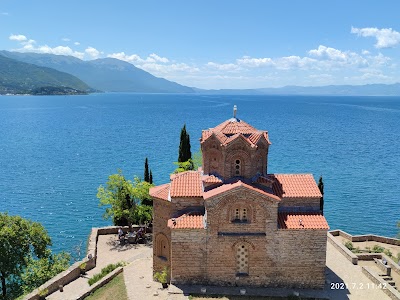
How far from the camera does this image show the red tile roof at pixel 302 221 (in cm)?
2539

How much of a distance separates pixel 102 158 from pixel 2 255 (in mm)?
52845

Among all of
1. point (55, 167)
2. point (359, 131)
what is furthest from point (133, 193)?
point (359, 131)

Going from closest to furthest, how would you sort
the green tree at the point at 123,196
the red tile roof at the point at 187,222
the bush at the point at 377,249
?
the red tile roof at the point at 187,222
the bush at the point at 377,249
the green tree at the point at 123,196

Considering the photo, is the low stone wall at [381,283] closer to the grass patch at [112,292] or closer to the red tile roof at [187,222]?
the red tile roof at [187,222]

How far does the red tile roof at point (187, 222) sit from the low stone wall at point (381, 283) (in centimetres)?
1246

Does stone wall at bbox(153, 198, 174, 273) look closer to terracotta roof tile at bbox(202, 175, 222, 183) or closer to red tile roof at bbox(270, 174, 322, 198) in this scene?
terracotta roof tile at bbox(202, 175, 222, 183)

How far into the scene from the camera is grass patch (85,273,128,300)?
25.5 m

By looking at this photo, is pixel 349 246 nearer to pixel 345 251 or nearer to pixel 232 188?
pixel 345 251

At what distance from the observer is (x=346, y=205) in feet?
174

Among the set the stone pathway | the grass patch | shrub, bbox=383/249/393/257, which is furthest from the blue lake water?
the grass patch

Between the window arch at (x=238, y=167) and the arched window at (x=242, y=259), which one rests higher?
the window arch at (x=238, y=167)

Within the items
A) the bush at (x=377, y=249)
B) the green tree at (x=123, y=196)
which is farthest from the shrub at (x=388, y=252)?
the green tree at (x=123, y=196)

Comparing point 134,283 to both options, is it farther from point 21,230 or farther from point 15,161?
point 15,161

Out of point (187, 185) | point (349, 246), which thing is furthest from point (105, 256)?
point (349, 246)
